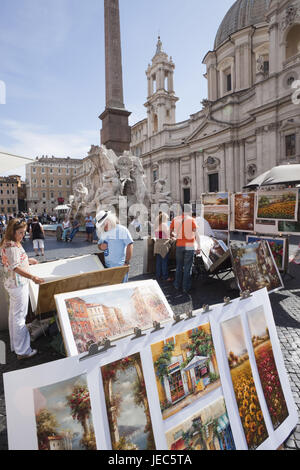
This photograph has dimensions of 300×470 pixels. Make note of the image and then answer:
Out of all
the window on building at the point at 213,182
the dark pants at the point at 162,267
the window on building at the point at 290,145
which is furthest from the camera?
the window on building at the point at 213,182

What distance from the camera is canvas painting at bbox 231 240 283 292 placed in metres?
4.27

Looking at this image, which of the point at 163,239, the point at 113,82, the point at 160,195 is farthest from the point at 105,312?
the point at 160,195

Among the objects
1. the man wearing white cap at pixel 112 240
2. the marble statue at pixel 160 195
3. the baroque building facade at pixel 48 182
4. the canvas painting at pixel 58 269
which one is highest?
the baroque building facade at pixel 48 182

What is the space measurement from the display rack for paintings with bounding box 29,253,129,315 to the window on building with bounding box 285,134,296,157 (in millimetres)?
24005

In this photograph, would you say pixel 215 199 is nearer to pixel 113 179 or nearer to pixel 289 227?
pixel 289 227

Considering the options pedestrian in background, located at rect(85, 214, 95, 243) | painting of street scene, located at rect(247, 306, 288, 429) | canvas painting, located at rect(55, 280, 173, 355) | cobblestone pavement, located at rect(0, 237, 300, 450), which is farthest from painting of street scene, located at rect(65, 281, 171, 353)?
pedestrian in background, located at rect(85, 214, 95, 243)

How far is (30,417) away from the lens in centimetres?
108

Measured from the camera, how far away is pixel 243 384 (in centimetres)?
160

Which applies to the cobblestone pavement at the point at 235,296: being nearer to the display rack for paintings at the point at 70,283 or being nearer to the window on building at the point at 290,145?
the display rack for paintings at the point at 70,283

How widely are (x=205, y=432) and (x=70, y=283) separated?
1732 mm

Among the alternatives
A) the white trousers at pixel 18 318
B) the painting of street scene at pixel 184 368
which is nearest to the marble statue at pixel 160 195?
the white trousers at pixel 18 318

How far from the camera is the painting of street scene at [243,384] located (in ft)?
5.00

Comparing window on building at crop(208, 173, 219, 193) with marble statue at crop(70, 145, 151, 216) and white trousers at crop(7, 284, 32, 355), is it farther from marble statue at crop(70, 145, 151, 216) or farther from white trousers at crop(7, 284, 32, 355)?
white trousers at crop(7, 284, 32, 355)
